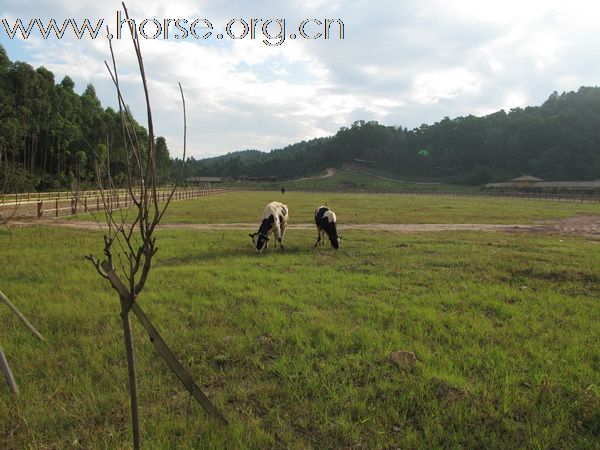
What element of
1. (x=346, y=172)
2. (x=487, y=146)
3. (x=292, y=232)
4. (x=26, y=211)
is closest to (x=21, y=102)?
(x=26, y=211)

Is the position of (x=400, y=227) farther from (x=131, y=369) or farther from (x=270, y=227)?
(x=131, y=369)

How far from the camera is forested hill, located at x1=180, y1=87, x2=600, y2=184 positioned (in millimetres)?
98625

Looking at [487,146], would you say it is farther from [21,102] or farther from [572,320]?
[572,320]

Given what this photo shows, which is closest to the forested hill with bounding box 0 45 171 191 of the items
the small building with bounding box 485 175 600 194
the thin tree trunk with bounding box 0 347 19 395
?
the thin tree trunk with bounding box 0 347 19 395

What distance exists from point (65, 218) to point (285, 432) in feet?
72.7

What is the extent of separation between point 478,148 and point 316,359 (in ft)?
425

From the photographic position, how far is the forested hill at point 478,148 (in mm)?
98625

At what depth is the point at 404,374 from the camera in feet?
15.1

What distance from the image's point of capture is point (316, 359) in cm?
498

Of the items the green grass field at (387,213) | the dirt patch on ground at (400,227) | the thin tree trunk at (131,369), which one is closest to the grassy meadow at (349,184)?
the green grass field at (387,213)

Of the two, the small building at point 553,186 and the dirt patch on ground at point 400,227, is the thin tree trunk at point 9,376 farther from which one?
the small building at point 553,186

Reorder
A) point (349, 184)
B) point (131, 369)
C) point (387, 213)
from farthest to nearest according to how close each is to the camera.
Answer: point (349, 184) < point (387, 213) < point (131, 369)

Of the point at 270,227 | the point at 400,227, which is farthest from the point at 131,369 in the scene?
the point at 400,227

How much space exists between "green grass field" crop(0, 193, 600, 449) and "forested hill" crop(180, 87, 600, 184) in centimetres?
9801
